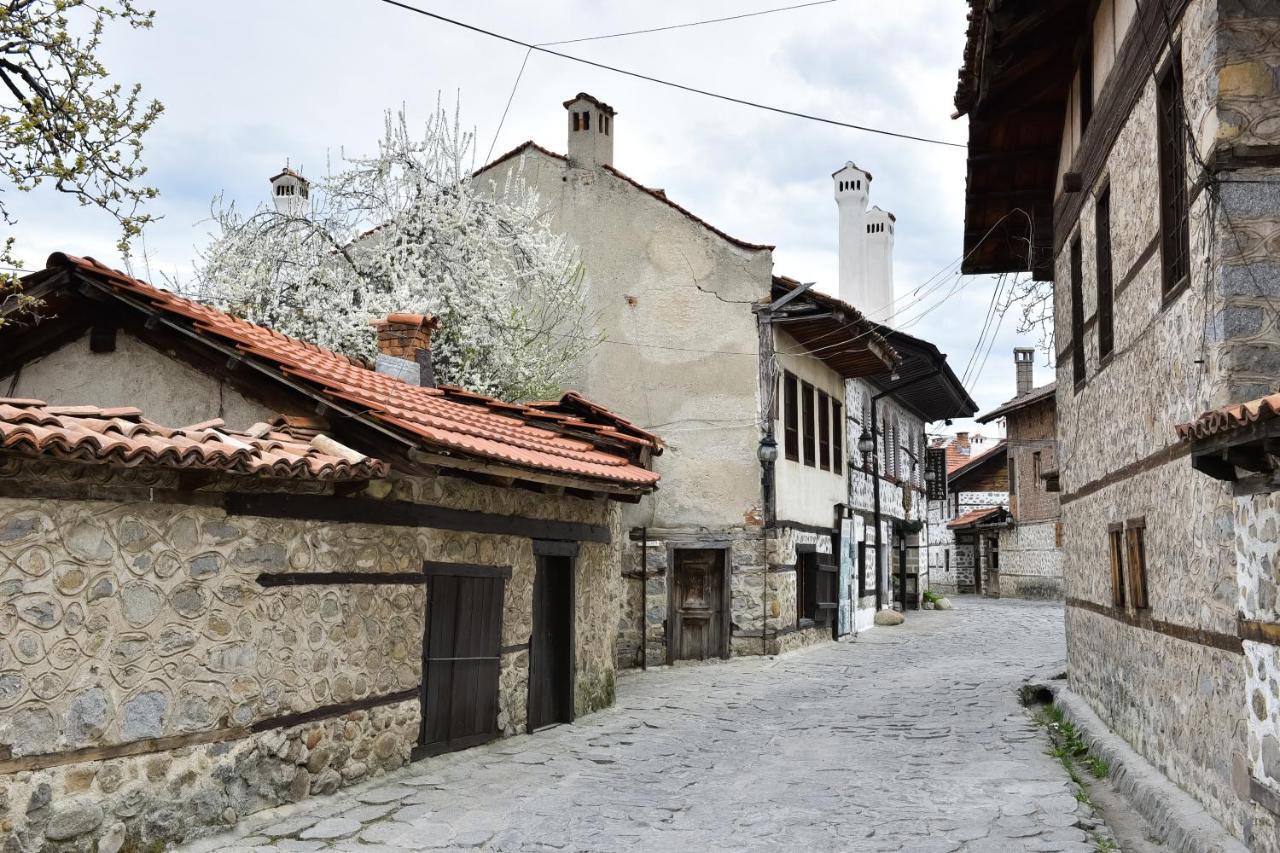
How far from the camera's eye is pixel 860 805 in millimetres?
7113

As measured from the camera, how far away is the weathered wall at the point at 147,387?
24.9ft

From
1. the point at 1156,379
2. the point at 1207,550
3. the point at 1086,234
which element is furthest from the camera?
the point at 1086,234

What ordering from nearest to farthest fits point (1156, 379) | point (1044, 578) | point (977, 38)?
1. point (1156, 379)
2. point (977, 38)
3. point (1044, 578)

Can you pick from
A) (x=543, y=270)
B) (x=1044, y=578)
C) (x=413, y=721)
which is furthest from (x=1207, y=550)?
(x=1044, y=578)

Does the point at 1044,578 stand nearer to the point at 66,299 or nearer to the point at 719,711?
the point at 719,711

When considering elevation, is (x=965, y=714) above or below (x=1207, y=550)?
below

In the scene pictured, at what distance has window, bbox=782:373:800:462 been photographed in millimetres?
16719

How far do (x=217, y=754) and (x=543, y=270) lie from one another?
11.0 meters

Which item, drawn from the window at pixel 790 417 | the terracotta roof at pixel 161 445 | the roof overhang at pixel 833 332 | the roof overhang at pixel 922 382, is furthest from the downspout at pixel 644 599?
the terracotta roof at pixel 161 445

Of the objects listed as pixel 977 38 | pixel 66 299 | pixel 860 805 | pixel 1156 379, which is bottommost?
pixel 860 805

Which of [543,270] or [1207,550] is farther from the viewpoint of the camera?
[543,270]

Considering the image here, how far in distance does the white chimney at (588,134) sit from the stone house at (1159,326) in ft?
22.4

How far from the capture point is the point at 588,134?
16.6m

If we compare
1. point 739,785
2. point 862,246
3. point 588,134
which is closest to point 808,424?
point 588,134
